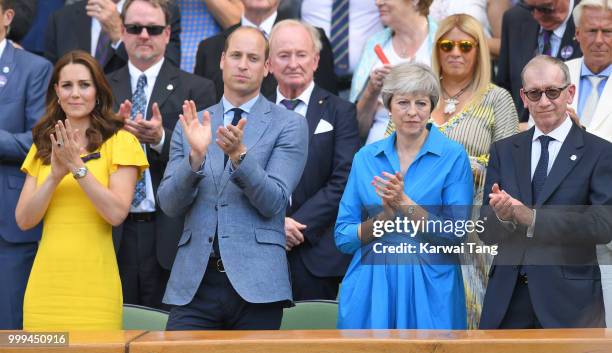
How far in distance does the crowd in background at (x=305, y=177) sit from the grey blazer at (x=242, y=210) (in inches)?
0.4

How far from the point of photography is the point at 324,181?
7.04 meters

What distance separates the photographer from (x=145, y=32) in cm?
733

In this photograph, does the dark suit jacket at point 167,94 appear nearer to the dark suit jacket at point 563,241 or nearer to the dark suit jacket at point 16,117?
the dark suit jacket at point 16,117

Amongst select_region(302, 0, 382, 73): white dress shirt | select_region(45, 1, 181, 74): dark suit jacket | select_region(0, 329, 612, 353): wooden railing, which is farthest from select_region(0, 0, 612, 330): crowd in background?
select_region(0, 329, 612, 353): wooden railing

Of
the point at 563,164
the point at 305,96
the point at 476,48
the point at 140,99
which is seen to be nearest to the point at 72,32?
the point at 140,99

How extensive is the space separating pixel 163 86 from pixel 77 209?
53.0 inches

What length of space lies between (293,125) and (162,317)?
52.4 inches

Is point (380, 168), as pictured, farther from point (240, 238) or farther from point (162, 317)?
point (162, 317)

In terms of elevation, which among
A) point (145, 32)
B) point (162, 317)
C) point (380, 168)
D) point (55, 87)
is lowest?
point (162, 317)

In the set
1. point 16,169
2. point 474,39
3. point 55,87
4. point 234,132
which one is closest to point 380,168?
point 234,132

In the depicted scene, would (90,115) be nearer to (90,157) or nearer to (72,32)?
(90,157)

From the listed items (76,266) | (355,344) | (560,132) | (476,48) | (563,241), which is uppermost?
(476,48)

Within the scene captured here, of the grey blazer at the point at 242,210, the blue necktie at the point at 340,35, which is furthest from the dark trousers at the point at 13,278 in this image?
the blue necktie at the point at 340,35

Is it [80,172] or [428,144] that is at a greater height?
[428,144]
